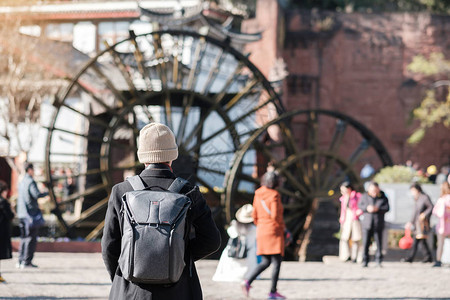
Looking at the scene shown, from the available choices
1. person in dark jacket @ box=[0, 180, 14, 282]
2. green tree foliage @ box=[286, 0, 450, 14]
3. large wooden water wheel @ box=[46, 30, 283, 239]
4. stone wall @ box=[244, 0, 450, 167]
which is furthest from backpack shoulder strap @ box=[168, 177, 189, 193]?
green tree foliage @ box=[286, 0, 450, 14]

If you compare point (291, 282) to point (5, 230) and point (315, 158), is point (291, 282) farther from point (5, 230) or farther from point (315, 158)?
point (315, 158)

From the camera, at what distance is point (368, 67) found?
43188mm

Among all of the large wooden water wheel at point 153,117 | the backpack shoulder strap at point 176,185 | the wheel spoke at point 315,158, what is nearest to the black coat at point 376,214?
the large wooden water wheel at point 153,117

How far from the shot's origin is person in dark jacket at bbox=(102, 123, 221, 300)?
434 centimetres

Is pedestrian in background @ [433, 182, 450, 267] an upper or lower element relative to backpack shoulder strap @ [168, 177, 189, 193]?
lower

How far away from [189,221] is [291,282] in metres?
8.25

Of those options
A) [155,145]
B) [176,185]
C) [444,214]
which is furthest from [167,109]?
[176,185]

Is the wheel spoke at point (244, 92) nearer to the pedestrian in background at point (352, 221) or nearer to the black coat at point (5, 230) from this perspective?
the pedestrian in background at point (352, 221)

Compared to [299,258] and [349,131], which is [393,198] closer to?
[299,258]

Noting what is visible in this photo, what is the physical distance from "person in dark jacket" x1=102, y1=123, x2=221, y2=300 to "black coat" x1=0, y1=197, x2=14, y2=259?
266 inches

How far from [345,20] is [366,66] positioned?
253 centimetres

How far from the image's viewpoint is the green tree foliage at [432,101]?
38.2m

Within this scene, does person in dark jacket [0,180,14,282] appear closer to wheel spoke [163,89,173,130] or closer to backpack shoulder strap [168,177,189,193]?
backpack shoulder strap [168,177,189,193]

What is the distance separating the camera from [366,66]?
4319 cm
